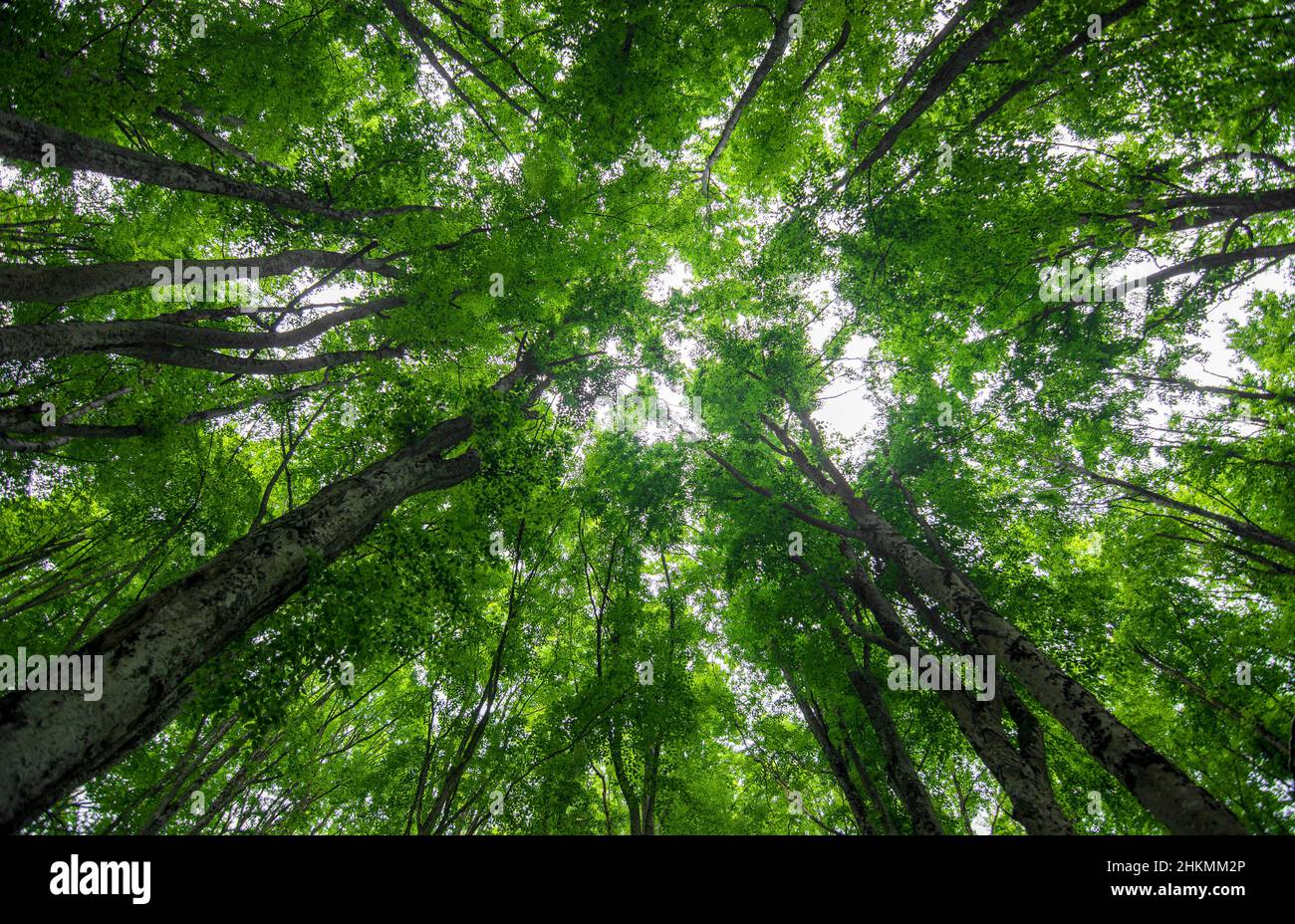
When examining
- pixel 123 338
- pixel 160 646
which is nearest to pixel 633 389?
pixel 123 338

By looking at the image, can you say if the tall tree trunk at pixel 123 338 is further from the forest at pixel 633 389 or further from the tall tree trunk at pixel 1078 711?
the tall tree trunk at pixel 1078 711

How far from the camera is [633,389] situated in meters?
11.2

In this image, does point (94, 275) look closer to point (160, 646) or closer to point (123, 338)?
point (123, 338)

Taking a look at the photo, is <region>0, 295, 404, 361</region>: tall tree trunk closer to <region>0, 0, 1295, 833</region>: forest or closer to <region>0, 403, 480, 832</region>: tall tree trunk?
<region>0, 0, 1295, 833</region>: forest

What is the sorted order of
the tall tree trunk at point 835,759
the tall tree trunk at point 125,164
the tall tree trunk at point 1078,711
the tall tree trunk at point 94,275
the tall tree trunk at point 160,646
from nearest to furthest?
the tall tree trunk at point 160,646 < the tall tree trunk at point 1078,711 < the tall tree trunk at point 125,164 < the tall tree trunk at point 94,275 < the tall tree trunk at point 835,759

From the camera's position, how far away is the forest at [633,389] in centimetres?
545

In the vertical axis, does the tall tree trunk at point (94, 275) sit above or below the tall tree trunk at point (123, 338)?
above

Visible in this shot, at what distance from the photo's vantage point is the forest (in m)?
5.45

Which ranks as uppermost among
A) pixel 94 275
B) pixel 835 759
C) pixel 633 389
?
pixel 633 389

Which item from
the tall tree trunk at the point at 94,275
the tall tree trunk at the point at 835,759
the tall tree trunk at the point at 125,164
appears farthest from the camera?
the tall tree trunk at the point at 835,759

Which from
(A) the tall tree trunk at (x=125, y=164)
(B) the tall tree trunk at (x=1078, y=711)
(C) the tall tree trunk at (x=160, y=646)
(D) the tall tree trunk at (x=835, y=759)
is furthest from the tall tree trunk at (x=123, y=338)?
(D) the tall tree trunk at (x=835, y=759)

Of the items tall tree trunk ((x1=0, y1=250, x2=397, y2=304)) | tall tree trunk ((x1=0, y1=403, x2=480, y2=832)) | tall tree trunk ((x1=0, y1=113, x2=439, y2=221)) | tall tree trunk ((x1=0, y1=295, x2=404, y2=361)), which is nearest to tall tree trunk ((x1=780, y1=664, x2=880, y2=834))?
tall tree trunk ((x1=0, y1=403, x2=480, y2=832))

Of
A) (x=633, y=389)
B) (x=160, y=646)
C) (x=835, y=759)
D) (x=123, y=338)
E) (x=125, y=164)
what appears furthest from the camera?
(x=633, y=389)

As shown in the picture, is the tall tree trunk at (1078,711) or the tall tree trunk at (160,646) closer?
the tall tree trunk at (160,646)
